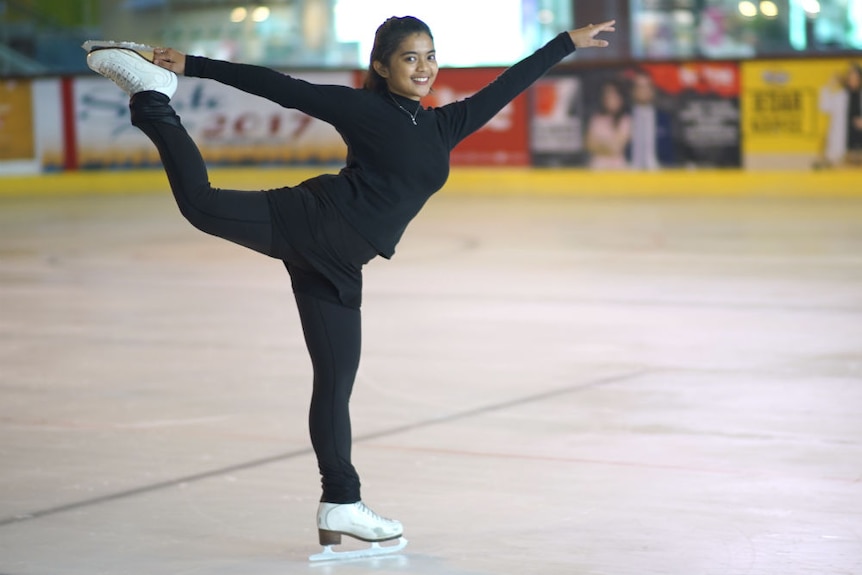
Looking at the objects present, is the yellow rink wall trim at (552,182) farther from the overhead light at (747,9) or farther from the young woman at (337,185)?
the young woman at (337,185)

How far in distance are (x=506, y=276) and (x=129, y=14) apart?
15.2m

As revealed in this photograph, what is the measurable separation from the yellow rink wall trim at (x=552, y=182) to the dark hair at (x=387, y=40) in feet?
44.0

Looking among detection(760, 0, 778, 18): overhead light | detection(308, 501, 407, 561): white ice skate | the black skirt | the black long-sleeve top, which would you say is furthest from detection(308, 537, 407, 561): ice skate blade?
detection(760, 0, 778, 18): overhead light

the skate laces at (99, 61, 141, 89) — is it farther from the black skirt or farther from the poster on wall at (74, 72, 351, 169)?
the poster on wall at (74, 72, 351, 169)

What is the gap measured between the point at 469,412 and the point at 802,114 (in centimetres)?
1156

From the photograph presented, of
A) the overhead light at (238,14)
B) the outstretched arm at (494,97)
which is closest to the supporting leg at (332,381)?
the outstretched arm at (494,97)

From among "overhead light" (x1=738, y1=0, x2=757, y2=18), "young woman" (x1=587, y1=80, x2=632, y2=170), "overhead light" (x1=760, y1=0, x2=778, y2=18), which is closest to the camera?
"young woman" (x1=587, y1=80, x2=632, y2=170)

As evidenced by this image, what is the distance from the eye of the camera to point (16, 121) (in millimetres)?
20219

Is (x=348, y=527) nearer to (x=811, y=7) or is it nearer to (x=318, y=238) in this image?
(x=318, y=238)

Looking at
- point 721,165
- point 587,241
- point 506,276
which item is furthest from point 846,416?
point 721,165

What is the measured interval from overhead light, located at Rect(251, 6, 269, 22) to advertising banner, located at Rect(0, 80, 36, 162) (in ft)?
15.2

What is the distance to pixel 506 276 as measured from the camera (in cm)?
1113

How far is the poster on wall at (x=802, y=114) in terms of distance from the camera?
16719 mm

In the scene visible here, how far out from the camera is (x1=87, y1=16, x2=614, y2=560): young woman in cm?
400
